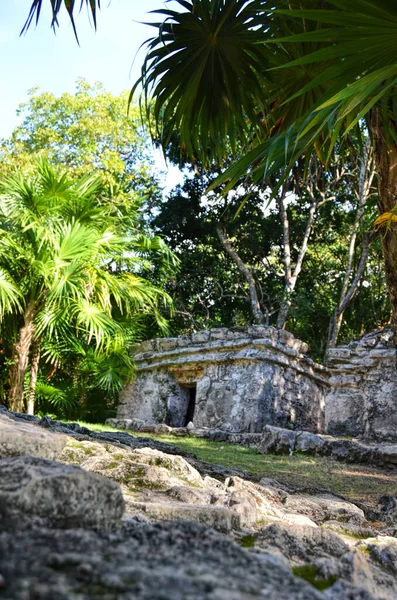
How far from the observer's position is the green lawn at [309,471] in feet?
14.9

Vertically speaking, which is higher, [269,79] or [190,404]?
[269,79]

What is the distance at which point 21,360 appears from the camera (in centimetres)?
840

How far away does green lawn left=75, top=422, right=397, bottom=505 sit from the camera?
4.53 metres

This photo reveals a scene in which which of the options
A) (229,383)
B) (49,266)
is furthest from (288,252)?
(49,266)

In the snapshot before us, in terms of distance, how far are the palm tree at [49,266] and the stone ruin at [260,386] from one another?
1.15 metres

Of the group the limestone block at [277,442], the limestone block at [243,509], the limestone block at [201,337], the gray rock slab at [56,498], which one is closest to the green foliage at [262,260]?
the limestone block at [201,337]

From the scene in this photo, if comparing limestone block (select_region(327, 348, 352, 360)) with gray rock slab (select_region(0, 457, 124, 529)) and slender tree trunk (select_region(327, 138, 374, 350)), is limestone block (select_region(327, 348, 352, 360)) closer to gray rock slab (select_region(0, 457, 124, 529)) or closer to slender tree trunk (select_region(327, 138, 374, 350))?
slender tree trunk (select_region(327, 138, 374, 350))

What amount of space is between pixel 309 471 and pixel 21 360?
4.62 meters

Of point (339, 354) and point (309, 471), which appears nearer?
point (309, 471)

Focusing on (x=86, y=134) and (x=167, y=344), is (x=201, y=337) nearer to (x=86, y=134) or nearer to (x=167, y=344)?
(x=167, y=344)

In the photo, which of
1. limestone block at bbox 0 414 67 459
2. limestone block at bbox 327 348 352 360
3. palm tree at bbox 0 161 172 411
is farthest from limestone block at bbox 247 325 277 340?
limestone block at bbox 0 414 67 459

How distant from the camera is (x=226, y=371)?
9.07 metres

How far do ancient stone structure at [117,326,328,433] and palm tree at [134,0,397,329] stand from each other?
4303mm

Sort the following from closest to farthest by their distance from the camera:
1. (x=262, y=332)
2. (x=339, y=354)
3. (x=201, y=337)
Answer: (x=262, y=332), (x=201, y=337), (x=339, y=354)
